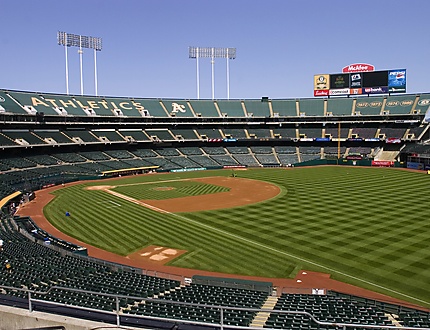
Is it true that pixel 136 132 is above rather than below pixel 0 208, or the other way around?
above

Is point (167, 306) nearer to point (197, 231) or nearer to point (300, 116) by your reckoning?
point (197, 231)

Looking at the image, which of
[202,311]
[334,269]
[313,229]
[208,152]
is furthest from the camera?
[208,152]

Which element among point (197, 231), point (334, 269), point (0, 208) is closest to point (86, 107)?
point (0, 208)

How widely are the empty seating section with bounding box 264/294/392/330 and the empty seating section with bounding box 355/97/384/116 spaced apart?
8697 centimetres

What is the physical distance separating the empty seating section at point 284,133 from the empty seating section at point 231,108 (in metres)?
10.7

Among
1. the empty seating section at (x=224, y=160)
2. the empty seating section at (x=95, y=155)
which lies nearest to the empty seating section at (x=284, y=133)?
the empty seating section at (x=224, y=160)

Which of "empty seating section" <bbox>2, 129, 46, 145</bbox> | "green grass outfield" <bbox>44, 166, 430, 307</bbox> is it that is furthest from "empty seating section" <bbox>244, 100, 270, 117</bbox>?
"empty seating section" <bbox>2, 129, 46, 145</bbox>

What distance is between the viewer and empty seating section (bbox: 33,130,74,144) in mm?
73662

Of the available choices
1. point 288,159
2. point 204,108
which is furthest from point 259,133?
point 204,108

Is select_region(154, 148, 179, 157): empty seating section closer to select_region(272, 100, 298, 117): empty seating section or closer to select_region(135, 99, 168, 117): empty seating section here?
select_region(135, 99, 168, 117): empty seating section

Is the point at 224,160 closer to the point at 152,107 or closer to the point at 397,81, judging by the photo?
the point at 152,107

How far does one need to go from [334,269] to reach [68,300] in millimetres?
16463

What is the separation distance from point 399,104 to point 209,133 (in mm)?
51008

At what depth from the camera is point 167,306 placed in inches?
509
